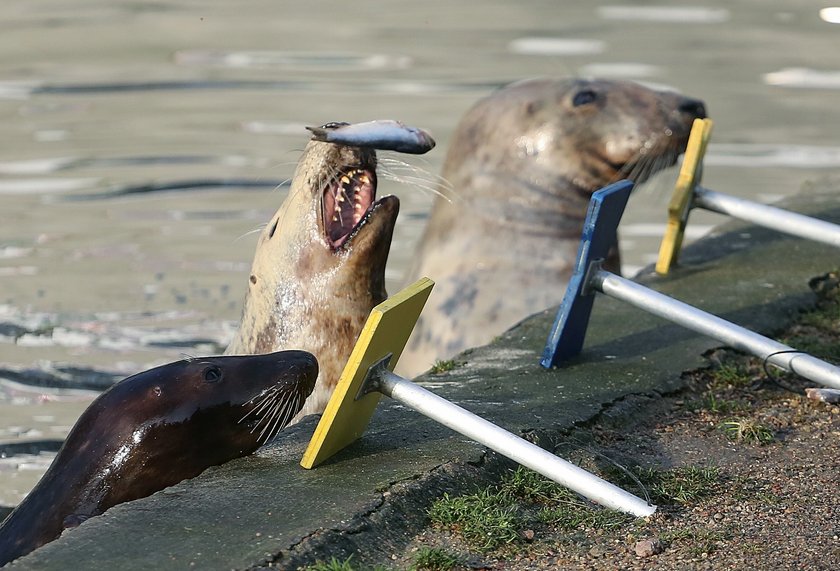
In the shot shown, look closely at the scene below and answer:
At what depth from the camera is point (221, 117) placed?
1296cm

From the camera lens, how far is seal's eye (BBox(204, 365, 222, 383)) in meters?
4.35

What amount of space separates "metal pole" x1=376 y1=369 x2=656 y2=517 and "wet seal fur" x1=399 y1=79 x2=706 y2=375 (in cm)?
277

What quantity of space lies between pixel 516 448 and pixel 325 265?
54.0 inches

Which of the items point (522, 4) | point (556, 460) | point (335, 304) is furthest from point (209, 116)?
point (556, 460)

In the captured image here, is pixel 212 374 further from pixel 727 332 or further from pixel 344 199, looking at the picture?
pixel 727 332

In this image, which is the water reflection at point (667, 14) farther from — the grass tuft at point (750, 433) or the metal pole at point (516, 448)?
the metal pole at point (516, 448)

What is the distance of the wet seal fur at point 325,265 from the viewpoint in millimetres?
5148

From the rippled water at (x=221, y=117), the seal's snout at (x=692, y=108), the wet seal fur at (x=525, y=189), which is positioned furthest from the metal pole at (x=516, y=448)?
the seal's snout at (x=692, y=108)

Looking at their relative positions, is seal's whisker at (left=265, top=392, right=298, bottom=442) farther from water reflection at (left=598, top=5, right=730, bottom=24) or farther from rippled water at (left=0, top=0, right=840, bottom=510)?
water reflection at (left=598, top=5, right=730, bottom=24)

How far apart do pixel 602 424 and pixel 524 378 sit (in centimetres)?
49

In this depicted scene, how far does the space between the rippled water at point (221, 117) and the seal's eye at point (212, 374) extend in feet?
4.98

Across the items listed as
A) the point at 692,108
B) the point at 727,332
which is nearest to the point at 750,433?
the point at 727,332

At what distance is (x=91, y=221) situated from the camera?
33.7ft

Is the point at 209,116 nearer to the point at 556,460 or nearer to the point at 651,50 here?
the point at 651,50
